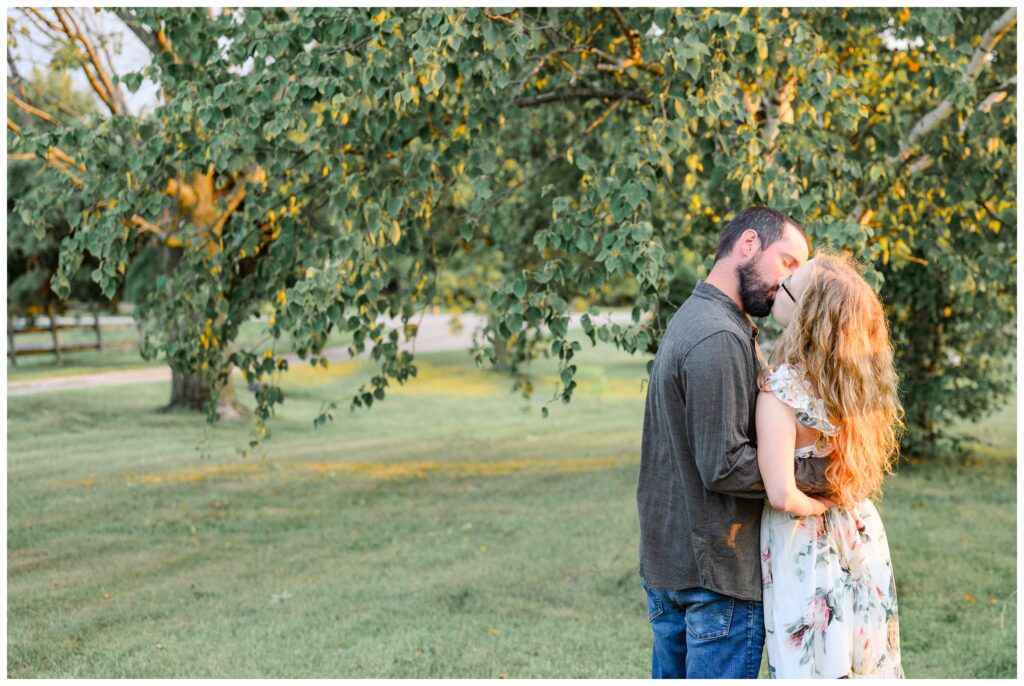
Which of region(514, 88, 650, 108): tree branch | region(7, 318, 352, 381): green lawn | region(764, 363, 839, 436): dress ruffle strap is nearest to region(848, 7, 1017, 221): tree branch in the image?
region(514, 88, 650, 108): tree branch

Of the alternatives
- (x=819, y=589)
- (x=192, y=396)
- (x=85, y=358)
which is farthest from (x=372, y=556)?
(x=85, y=358)

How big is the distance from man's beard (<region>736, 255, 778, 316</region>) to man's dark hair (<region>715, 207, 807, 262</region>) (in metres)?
0.06

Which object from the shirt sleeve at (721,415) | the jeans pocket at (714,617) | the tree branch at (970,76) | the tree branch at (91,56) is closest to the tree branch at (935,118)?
the tree branch at (970,76)

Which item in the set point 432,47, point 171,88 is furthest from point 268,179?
point 432,47

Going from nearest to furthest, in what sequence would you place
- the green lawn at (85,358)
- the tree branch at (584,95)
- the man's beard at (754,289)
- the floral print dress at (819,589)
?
1. the floral print dress at (819,589)
2. the man's beard at (754,289)
3. the tree branch at (584,95)
4. the green lawn at (85,358)

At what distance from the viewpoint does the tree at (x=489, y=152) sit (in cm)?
425

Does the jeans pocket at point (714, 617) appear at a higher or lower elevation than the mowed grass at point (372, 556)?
higher

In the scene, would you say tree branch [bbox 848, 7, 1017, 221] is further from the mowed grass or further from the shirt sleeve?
the shirt sleeve

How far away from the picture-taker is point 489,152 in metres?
4.87

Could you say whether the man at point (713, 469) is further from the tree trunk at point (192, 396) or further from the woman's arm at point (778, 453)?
the tree trunk at point (192, 396)

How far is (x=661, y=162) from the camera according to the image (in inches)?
171

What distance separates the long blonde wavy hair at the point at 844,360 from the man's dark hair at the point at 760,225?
0.13 metres

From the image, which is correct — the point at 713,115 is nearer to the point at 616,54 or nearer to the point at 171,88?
the point at 616,54

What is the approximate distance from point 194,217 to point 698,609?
11.8m
